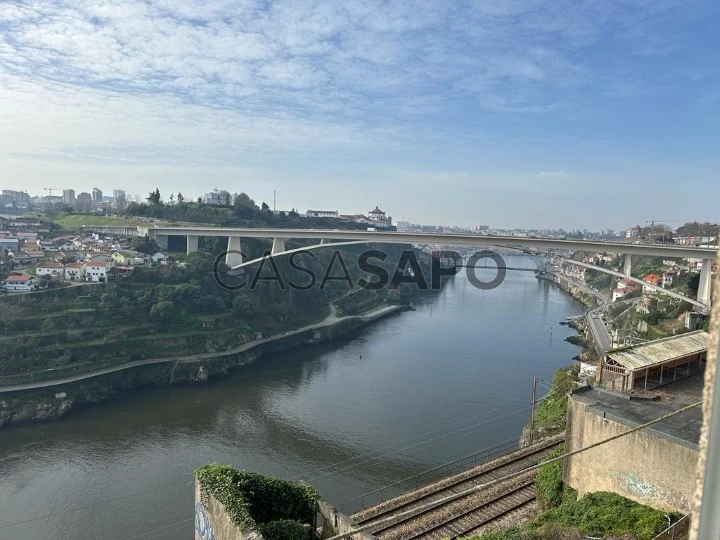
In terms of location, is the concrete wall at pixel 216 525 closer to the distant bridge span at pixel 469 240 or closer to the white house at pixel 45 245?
the distant bridge span at pixel 469 240

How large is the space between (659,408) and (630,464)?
0.65 metres

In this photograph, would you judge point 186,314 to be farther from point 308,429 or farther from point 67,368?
point 308,429

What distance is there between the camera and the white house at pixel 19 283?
11.1 meters

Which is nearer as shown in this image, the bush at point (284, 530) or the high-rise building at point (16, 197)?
the bush at point (284, 530)

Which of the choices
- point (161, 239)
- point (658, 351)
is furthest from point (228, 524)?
point (161, 239)

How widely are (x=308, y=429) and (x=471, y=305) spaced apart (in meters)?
15.4

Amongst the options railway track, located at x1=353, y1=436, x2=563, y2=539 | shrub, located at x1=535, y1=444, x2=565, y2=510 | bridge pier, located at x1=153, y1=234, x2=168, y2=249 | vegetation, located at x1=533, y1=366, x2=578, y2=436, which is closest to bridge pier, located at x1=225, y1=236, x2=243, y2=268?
bridge pier, located at x1=153, y1=234, x2=168, y2=249

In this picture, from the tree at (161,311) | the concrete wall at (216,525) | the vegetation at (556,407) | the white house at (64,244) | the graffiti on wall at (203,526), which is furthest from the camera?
the white house at (64,244)

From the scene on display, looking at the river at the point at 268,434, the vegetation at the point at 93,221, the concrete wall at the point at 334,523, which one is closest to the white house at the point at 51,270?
the river at the point at 268,434

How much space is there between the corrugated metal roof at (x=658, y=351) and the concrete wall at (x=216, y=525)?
3.35 m

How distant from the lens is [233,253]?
54.0 feet

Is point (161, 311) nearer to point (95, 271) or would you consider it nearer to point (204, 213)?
point (95, 271)

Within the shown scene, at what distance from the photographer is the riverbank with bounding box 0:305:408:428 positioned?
861cm

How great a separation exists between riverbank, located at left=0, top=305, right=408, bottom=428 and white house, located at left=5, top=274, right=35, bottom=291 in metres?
3.15
